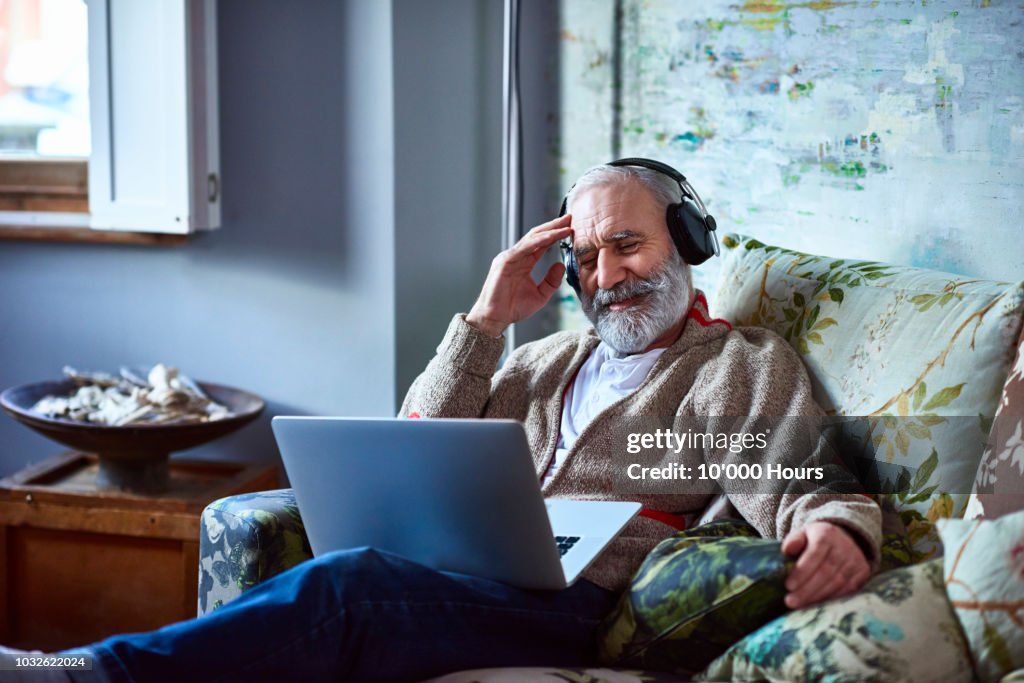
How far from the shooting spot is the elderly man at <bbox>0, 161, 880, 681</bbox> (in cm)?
132

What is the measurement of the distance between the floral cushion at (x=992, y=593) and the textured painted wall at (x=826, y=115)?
0.75 metres

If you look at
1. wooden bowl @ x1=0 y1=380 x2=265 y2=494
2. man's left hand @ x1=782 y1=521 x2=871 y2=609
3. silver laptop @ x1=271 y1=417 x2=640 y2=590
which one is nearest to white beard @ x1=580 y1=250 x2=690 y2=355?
silver laptop @ x1=271 y1=417 x2=640 y2=590

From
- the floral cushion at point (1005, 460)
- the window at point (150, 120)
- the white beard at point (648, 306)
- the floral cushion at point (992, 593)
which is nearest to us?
the floral cushion at point (992, 593)

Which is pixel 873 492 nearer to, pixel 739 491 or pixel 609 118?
pixel 739 491

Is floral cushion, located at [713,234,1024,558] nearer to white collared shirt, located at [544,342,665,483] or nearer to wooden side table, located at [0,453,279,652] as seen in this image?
white collared shirt, located at [544,342,665,483]

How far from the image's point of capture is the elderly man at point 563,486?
4.33ft

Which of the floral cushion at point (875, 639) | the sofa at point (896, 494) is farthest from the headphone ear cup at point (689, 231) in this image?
the floral cushion at point (875, 639)

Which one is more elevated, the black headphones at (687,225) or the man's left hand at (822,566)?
the black headphones at (687,225)

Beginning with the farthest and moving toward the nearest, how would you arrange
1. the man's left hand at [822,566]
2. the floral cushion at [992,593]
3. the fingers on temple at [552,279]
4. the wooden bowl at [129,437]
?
the wooden bowl at [129,437], the fingers on temple at [552,279], the man's left hand at [822,566], the floral cushion at [992,593]

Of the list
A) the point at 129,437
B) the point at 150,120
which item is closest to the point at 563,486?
the point at 129,437

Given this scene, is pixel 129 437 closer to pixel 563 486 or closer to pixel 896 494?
pixel 563 486

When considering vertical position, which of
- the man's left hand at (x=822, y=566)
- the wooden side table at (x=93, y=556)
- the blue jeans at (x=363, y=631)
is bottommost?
the wooden side table at (x=93, y=556)

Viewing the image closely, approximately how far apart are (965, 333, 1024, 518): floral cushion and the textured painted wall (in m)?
0.44

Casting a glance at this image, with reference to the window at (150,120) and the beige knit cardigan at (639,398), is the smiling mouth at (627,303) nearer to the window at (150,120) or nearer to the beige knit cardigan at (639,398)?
the beige knit cardigan at (639,398)
